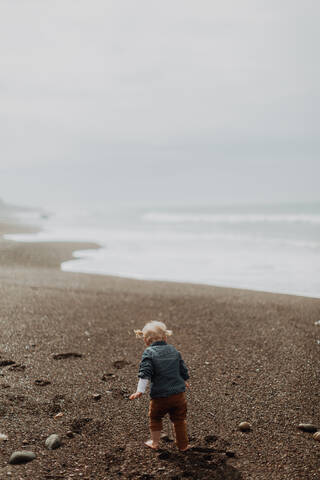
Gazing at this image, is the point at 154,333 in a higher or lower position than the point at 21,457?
higher

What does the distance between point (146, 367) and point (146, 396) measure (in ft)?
3.84

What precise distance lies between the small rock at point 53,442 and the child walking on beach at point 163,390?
788mm

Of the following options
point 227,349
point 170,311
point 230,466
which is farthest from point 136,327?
point 230,466

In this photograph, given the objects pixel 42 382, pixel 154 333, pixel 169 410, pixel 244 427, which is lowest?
pixel 244 427

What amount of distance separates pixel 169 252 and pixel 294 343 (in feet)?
43.0

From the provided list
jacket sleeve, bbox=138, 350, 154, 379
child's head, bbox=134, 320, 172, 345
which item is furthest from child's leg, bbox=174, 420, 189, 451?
child's head, bbox=134, 320, 172, 345

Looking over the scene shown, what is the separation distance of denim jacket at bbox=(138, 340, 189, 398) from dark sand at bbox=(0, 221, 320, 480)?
0.52 meters

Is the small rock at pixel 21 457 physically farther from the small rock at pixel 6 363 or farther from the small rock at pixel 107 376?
the small rock at pixel 6 363

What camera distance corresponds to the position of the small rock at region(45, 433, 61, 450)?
353 centimetres

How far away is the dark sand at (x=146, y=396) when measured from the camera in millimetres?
3410

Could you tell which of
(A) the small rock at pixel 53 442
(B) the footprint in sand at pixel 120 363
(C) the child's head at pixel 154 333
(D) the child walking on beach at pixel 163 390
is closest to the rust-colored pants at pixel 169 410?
(D) the child walking on beach at pixel 163 390

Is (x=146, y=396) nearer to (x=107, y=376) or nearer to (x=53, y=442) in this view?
(x=107, y=376)

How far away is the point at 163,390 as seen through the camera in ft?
12.1

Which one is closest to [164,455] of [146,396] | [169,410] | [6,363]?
[169,410]
